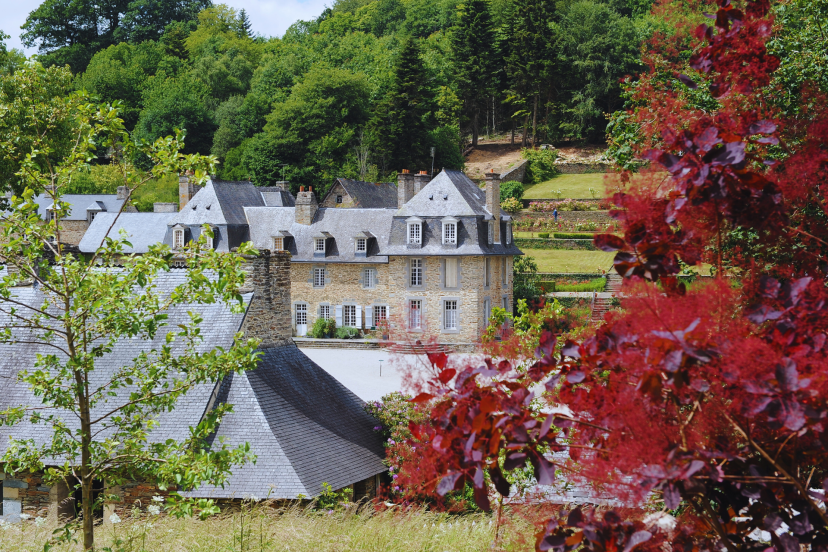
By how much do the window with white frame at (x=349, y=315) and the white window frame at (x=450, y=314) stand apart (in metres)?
4.14

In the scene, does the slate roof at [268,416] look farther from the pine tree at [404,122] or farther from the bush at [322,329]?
the pine tree at [404,122]

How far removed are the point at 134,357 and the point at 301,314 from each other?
23257mm

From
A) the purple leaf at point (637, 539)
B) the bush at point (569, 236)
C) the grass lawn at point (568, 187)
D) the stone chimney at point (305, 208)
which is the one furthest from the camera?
the grass lawn at point (568, 187)

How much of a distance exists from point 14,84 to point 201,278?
691 inches

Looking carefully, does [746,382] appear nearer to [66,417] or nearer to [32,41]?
[66,417]

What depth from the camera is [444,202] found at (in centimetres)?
3344

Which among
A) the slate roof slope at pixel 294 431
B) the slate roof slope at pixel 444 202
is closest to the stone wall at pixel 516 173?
the slate roof slope at pixel 444 202

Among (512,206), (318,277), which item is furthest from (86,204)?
(512,206)

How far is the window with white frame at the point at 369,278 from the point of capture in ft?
114

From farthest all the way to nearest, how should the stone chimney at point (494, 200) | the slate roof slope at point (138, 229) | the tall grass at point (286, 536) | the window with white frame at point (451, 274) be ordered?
the slate roof slope at point (138, 229)
the stone chimney at point (494, 200)
the window with white frame at point (451, 274)
the tall grass at point (286, 536)

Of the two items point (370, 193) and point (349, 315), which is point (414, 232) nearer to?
point (349, 315)

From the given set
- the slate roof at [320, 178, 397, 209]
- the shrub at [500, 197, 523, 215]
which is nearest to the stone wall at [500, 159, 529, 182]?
the shrub at [500, 197, 523, 215]

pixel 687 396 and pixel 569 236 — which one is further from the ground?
pixel 569 236

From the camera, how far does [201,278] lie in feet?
22.5
